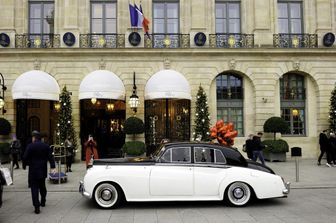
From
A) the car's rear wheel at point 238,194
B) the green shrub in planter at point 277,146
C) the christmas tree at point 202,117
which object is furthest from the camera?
the christmas tree at point 202,117

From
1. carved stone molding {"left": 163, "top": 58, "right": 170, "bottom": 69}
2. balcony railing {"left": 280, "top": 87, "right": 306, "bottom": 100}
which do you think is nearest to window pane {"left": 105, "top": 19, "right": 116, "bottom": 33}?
carved stone molding {"left": 163, "top": 58, "right": 170, "bottom": 69}

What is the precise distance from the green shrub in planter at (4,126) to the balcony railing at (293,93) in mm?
16340

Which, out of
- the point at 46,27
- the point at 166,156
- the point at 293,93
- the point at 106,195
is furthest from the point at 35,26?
the point at 293,93

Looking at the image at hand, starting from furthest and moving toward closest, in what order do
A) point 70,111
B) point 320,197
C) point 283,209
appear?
point 70,111 < point 320,197 < point 283,209

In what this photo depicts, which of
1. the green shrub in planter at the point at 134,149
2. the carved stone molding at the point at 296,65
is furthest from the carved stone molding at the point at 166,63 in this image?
the carved stone molding at the point at 296,65

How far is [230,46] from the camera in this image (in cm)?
2142

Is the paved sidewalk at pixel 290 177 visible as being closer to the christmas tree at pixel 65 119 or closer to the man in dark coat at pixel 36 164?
the christmas tree at pixel 65 119

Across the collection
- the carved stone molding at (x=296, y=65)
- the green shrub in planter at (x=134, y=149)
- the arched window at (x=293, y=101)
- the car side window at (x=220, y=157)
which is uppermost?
the carved stone molding at (x=296, y=65)

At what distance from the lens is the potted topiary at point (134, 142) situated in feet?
61.3

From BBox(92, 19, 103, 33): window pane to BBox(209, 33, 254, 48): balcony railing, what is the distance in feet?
22.0

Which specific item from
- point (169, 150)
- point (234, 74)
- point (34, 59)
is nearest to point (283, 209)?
point (169, 150)

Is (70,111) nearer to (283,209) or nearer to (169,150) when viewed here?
(169,150)

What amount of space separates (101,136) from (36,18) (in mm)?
8284

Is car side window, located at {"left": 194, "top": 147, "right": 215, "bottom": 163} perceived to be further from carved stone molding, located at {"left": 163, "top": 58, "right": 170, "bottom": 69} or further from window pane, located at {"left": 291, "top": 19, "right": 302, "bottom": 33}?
window pane, located at {"left": 291, "top": 19, "right": 302, "bottom": 33}
